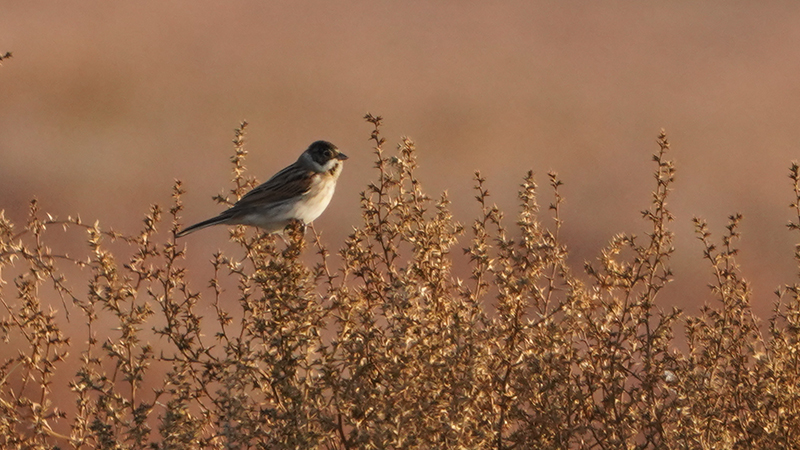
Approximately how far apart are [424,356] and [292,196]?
3462mm

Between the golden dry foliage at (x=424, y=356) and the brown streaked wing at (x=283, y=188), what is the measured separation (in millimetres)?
2121

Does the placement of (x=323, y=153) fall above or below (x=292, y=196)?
above

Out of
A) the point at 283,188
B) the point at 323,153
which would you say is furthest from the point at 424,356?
the point at 323,153

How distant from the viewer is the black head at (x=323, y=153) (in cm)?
795

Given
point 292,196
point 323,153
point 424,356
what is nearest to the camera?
point 424,356

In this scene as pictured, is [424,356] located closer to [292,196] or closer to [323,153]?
[292,196]

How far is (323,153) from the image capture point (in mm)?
7988

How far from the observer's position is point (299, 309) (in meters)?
4.31

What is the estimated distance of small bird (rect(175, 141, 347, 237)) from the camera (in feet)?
23.0

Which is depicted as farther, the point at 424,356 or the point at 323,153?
the point at 323,153

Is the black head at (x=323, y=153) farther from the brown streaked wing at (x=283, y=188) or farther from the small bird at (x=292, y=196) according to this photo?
the brown streaked wing at (x=283, y=188)

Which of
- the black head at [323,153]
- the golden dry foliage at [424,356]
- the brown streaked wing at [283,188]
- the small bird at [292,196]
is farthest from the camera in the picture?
the black head at [323,153]

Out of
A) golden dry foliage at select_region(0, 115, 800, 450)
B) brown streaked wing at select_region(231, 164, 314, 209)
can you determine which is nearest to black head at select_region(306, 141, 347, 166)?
brown streaked wing at select_region(231, 164, 314, 209)

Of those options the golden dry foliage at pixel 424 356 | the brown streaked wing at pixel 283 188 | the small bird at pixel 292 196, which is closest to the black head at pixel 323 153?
the small bird at pixel 292 196
